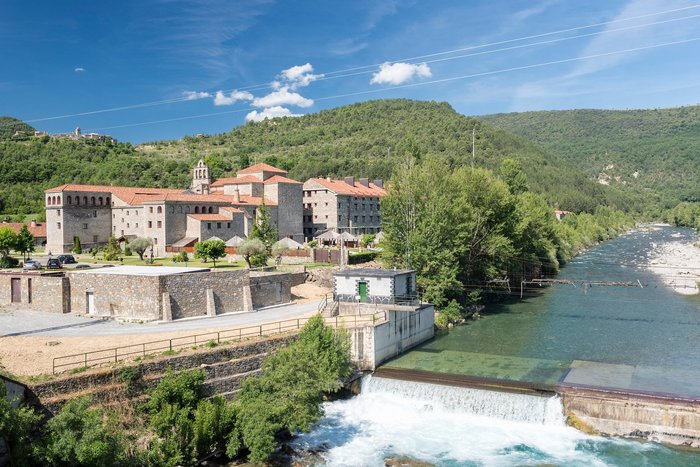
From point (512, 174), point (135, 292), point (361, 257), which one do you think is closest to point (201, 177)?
point (361, 257)

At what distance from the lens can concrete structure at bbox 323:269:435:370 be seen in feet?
105

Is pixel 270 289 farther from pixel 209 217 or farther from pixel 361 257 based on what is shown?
pixel 209 217

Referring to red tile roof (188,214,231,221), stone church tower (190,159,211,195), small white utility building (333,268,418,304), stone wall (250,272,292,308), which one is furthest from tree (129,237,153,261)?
stone church tower (190,159,211,195)

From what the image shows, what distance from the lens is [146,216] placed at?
57250mm

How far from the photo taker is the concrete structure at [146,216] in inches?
2206

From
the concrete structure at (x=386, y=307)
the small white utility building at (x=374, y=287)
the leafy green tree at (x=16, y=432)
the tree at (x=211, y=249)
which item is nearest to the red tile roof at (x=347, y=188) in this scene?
the tree at (x=211, y=249)

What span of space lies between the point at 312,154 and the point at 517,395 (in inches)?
5067

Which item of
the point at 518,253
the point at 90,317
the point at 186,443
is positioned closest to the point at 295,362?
the point at 186,443

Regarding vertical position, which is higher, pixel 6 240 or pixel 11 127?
pixel 11 127

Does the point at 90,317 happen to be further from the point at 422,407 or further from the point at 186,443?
the point at 422,407

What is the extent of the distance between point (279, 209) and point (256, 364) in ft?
134

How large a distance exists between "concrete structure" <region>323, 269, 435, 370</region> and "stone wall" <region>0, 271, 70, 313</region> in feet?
49.6

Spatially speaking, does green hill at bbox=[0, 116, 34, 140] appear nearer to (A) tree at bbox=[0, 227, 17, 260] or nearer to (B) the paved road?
(A) tree at bbox=[0, 227, 17, 260]

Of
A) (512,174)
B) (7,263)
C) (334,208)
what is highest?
(512,174)
